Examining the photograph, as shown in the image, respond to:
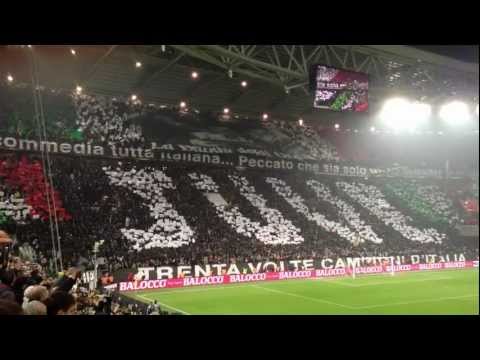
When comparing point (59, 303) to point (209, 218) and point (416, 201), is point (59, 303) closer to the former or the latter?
point (209, 218)

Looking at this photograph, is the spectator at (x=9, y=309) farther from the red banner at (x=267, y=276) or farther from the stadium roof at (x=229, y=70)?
the stadium roof at (x=229, y=70)

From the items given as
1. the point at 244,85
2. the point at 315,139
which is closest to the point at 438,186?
the point at 315,139

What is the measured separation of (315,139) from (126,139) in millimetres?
16651

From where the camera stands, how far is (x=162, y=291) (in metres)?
21.9

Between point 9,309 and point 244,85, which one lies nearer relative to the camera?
point 9,309

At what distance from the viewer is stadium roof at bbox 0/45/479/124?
24.0 meters

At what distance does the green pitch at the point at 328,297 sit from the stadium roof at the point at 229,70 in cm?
1029

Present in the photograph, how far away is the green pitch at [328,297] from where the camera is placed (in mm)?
18156

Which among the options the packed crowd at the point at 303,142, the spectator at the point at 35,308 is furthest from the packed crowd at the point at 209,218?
the spectator at the point at 35,308

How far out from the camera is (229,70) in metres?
23.8

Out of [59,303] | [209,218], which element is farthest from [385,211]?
[59,303]

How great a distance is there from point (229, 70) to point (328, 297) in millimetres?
11590
